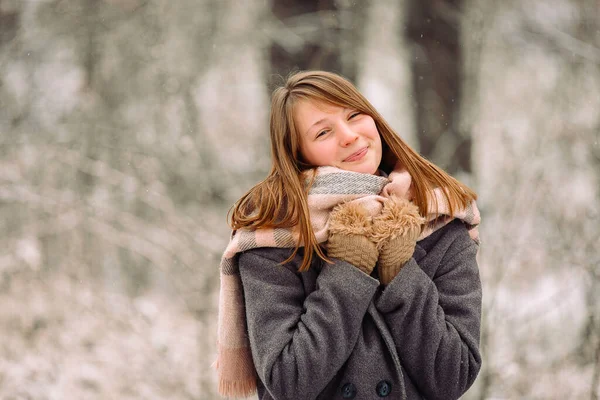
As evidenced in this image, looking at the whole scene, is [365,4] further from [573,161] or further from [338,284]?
[338,284]

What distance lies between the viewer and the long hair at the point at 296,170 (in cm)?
148

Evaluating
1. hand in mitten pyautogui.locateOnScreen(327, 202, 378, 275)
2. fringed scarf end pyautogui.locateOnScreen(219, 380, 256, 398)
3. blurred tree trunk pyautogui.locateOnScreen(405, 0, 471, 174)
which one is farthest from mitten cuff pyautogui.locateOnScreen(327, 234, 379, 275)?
blurred tree trunk pyautogui.locateOnScreen(405, 0, 471, 174)

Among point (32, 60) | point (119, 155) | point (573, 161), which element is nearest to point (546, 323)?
point (573, 161)

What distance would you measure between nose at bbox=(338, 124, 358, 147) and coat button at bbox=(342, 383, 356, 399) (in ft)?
1.80

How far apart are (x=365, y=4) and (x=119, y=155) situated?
4.70 ft

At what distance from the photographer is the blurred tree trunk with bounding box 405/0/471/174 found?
3.13 meters

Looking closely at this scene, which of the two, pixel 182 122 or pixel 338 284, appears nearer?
pixel 338 284

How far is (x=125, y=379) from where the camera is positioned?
3160mm

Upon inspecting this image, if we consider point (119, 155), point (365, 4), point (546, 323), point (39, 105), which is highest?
point (365, 4)

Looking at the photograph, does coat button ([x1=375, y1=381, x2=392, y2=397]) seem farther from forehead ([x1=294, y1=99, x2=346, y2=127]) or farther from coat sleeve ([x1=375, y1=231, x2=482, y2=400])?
forehead ([x1=294, y1=99, x2=346, y2=127])

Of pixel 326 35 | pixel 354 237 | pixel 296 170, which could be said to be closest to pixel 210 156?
pixel 326 35

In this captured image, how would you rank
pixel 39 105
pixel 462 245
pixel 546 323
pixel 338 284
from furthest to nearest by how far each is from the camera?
1. pixel 39 105
2. pixel 546 323
3. pixel 462 245
4. pixel 338 284

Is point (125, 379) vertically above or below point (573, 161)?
below

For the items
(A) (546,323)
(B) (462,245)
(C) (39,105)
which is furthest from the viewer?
(C) (39,105)
